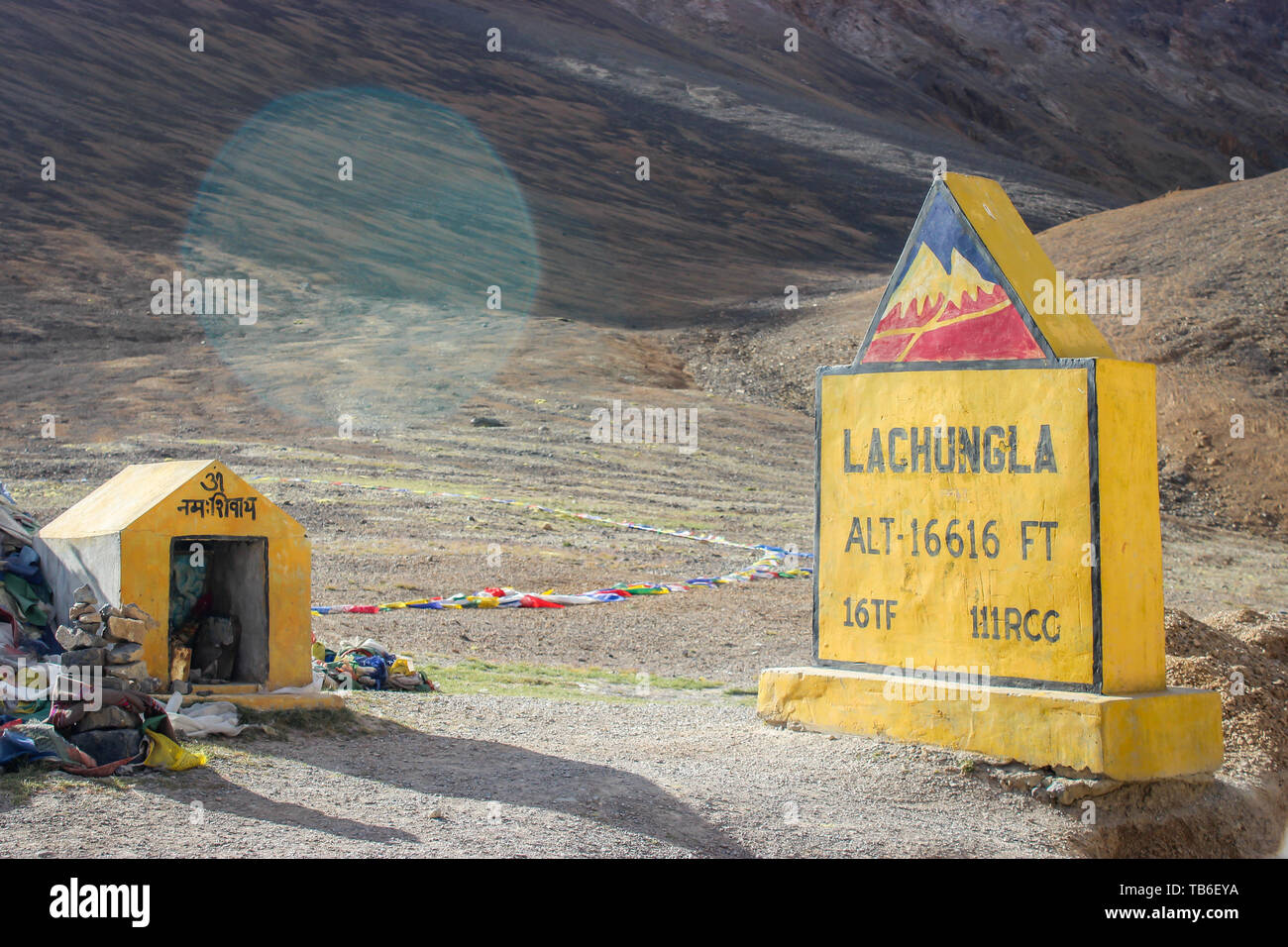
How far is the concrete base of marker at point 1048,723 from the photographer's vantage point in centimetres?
733

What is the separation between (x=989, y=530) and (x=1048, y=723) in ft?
3.86

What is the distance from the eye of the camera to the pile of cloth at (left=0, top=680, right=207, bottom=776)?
6.84 metres

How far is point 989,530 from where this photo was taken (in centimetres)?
793

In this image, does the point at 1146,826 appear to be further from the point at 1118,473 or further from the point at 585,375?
the point at 585,375

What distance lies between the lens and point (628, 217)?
5225cm

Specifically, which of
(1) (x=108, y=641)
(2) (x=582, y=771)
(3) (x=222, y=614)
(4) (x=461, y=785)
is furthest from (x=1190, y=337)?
(1) (x=108, y=641)

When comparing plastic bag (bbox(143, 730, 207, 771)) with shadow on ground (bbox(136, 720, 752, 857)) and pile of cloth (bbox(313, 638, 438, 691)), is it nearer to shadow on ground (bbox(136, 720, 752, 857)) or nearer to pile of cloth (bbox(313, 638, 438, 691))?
shadow on ground (bbox(136, 720, 752, 857))

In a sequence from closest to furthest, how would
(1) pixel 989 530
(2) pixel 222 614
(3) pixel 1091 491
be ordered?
(3) pixel 1091 491 < (1) pixel 989 530 < (2) pixel 222 614

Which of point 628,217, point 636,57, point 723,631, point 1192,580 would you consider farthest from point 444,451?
point 636,57

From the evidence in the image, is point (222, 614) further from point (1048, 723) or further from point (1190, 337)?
point (1190, 337)

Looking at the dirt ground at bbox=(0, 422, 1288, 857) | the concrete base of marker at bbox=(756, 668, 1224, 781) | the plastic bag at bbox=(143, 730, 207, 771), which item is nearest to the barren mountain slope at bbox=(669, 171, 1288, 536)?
the dirt ground at bbox=(0, 422, 1288, 857)

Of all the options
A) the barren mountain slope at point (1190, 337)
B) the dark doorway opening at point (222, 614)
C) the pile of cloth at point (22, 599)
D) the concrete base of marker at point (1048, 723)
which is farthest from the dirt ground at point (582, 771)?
the barren mountain slope at point (1190, 337)

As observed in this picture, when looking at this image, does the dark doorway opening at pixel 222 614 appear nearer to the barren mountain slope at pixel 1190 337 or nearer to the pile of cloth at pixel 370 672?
the pile of cloth at pixel 370 672

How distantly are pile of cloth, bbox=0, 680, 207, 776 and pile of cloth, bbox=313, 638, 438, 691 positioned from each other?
295cm
